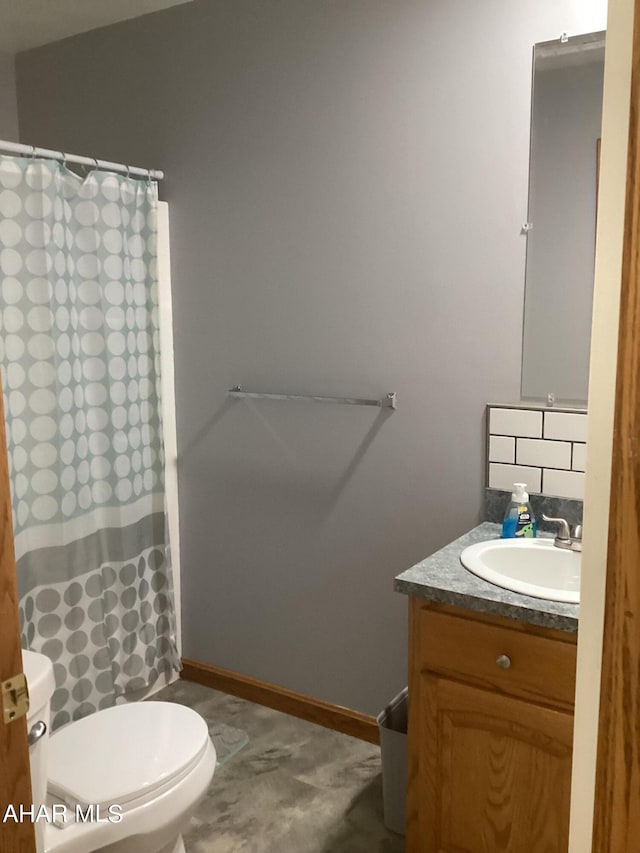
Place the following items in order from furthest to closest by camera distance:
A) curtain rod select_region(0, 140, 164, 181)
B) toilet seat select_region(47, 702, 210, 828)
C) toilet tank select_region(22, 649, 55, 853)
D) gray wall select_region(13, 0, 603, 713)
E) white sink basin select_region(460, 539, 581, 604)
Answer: curtain rod select_region(0, 140, 164, 181) < gray wall select_region(13, 0, 603, 713) < white sink basin select_region(460, 539, 581, 604) < toilet seat select_region(47, 702, 210, 828) < toilet tank select_region(22, 649, 55, 853)

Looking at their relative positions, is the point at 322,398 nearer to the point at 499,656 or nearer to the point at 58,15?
the point at 499,656

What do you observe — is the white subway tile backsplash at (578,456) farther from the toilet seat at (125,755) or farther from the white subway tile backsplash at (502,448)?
the toilet seat at (125,755)

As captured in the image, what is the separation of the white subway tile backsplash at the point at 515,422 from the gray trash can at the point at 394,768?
816mm

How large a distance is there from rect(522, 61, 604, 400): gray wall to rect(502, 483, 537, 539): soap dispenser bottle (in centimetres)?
28

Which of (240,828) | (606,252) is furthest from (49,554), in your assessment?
(606,252)

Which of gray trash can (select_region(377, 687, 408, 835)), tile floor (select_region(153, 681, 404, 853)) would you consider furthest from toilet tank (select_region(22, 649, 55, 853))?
gray trash can (select_region(377, 687, 408, 835))

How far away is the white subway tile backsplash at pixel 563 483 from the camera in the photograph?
2.00 meters

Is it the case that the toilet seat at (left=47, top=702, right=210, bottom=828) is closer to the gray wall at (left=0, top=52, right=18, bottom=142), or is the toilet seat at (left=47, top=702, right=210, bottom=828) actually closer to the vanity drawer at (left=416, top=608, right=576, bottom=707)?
the vanity drawer at (left=416, top=608, right=576, bottom=707)

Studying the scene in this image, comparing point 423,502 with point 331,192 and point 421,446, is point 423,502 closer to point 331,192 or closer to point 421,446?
point 421,446

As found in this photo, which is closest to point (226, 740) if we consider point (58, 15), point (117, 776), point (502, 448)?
point (117, 776)

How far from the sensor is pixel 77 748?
5.92ft

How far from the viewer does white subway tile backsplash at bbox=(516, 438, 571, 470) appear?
2.01 metres

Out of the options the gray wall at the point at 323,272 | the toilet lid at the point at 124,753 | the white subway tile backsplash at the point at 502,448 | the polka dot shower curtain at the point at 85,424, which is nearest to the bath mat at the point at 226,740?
the gray wall at the point at 323,272

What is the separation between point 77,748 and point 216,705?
0.97 meters
